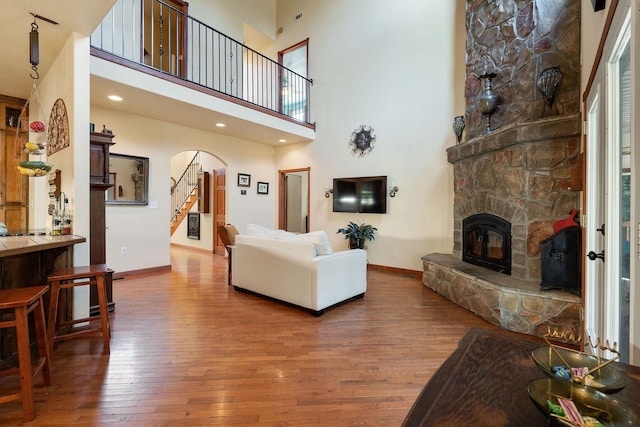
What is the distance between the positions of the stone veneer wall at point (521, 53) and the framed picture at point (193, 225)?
21.1ft

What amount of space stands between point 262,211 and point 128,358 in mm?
4804

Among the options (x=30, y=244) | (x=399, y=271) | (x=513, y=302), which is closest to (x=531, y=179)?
(x=513, y=302)

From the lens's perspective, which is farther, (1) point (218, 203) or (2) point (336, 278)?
(1) point (218, 203)

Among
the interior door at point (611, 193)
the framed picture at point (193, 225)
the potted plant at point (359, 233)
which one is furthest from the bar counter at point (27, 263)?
the framed picture at point (193, 225)

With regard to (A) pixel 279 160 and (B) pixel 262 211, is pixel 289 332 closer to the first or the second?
(B) pixel 262 211

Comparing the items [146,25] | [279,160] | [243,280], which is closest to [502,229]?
[243,280]

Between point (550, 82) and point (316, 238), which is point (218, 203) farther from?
point (550, 82)

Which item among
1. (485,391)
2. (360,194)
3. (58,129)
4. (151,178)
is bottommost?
(485,391)

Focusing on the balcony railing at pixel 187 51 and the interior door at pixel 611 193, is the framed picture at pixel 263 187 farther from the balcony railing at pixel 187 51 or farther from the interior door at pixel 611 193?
the interior door at pixel 611 193

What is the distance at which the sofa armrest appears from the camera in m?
3.22

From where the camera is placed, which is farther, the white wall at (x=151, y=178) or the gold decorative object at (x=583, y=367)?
the white wall at (x=151, y=178)

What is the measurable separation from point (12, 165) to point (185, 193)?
4.53 meters

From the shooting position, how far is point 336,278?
3.43 m

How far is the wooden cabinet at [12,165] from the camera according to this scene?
392cm
